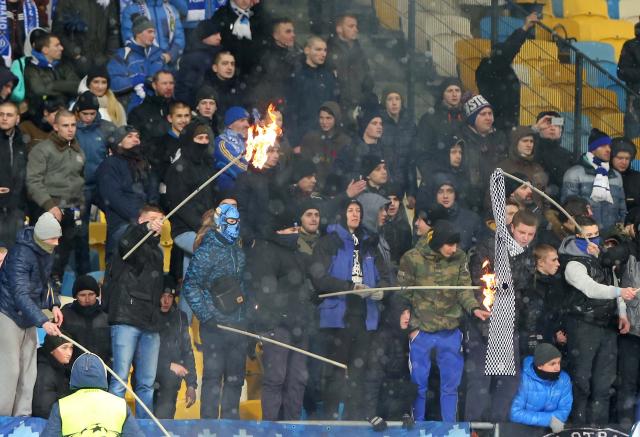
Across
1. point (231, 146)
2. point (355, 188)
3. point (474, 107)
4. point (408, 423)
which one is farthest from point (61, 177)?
point (474, 107)

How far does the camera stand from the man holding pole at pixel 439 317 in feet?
56.9

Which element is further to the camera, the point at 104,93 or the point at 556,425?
the point at 104,93

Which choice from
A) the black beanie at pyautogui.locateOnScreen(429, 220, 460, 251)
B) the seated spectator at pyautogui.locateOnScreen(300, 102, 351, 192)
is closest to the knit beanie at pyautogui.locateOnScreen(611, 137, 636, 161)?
the seated spectator at pyautogui.locateOnScreen(300, 102, 351, 192)

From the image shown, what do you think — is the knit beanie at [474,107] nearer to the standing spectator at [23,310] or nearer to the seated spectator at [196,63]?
the seated spectator at [196,63]

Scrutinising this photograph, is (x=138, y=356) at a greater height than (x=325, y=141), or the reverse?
(x=325, y=141)

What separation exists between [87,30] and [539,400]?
6859 millimetres

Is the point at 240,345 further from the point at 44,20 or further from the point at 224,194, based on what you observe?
the point at 44,20

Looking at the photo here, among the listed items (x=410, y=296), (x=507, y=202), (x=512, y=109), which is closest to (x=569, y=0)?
(x=512, y=109)

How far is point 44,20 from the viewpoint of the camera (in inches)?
825

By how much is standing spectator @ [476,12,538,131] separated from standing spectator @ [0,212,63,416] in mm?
6319

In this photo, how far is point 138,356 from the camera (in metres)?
16.8

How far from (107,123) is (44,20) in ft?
7.80

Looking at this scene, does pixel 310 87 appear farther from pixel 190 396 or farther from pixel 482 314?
pixel 190 396

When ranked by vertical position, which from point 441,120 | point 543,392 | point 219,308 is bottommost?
point 543,392
